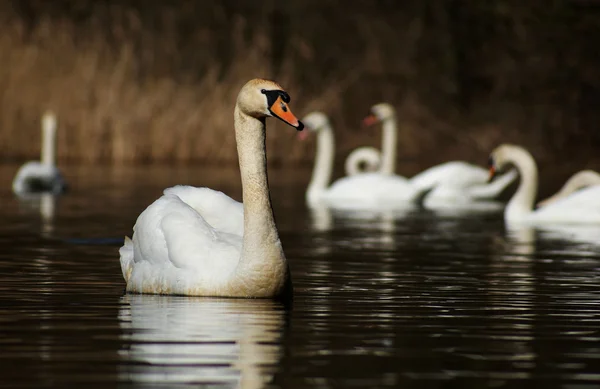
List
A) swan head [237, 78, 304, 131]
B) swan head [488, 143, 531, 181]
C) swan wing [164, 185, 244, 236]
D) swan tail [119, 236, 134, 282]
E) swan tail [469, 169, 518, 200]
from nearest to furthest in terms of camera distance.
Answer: swan head [237, 78, 304, 131] → swan wing [164, 185, 244, 236] → swan tail [119, 236, 134, 282] → swan head [488, 143, 531, 181] → swan tail [469, 169, 518, 200]

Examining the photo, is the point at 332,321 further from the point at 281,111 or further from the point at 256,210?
the point at 281,111

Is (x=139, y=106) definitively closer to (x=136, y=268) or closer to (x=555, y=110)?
(x=555, y=110)

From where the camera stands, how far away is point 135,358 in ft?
24.3

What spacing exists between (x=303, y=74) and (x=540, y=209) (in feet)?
52.3

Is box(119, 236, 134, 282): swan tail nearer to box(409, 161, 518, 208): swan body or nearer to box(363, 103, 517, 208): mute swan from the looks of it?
box(363, 103, 517, 208): mute swan

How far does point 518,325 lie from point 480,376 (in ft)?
6.20

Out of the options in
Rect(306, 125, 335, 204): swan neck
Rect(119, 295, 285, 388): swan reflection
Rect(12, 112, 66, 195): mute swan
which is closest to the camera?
Rect(119, 295, 285, 388): swan reflection

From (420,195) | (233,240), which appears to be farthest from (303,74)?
(233,240)

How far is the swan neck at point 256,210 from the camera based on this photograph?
943cm

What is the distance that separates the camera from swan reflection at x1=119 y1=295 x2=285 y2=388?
273 inches

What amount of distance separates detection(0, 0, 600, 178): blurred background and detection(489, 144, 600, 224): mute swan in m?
11.6

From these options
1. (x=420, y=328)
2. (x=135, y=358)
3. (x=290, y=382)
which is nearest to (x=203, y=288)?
(x=420, y=328)

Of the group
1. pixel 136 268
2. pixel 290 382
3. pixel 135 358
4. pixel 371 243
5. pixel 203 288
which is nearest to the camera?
pixel 290 382

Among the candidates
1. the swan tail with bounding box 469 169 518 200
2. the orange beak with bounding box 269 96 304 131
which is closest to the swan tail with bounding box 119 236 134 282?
the orange beak with bounding box 269 96 304 131
